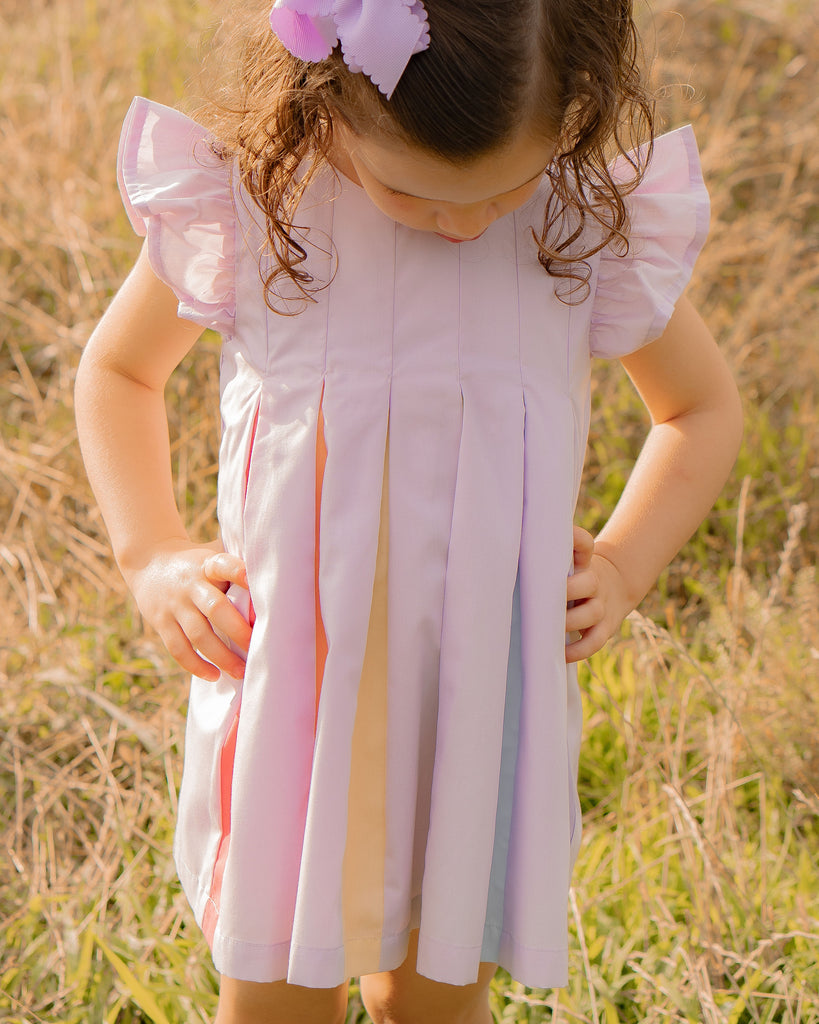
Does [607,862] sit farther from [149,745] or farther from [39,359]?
[39,359]

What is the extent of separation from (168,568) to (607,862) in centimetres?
101

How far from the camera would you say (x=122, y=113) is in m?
3.37

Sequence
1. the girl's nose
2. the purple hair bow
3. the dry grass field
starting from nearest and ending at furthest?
the purple hair bow
the girl's nose
the dry grass field

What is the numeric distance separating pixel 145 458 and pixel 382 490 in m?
0.30

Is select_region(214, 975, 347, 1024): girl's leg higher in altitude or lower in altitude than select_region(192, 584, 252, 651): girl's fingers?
lower

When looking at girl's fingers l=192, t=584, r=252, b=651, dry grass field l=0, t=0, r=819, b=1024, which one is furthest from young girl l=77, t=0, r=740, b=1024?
dry grass field l=0, t=0, r=819, b=1024

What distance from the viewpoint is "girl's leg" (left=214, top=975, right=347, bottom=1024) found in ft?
4.10

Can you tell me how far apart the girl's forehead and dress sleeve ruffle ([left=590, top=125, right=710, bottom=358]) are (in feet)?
0.66

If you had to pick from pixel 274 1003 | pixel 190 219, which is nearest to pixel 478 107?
pixel 190 219

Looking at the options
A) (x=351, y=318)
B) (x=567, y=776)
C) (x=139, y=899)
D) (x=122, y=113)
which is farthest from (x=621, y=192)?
(x=122, y=113)

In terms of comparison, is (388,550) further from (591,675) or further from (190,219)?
(591,675)

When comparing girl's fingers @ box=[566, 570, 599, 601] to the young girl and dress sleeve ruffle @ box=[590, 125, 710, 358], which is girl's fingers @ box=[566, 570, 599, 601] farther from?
dress sleeve ruffle @ box=[590, 125, 710, 358]

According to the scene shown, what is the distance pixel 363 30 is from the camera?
86 cm

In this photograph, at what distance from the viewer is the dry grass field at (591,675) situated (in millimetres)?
1612
